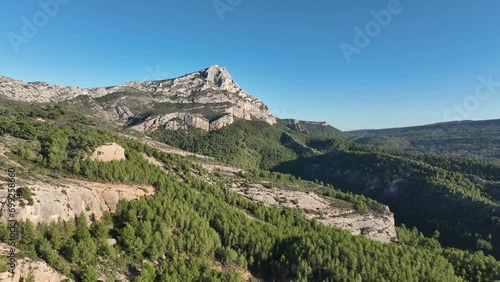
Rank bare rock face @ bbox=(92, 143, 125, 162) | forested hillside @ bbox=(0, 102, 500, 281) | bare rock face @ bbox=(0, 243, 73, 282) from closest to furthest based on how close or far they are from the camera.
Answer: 1. bare rock face @ bbox=(0, 243, 73, 282)
2. forested hillside @ bbox=(0, 102, 500, 281)
3. bare rock face @ bbox=(92, 143, 125, 162)

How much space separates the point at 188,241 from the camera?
6962cm

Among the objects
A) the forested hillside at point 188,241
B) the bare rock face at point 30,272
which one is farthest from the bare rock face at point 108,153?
the bare rock face at point 30,272

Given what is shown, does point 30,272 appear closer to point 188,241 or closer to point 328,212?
point 188,241

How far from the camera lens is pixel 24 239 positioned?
45188mm

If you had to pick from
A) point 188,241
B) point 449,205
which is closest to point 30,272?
point 188,241

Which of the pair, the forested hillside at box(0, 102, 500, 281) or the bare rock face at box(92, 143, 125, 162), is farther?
the bare rock face at box(92, 143, 125, 162)

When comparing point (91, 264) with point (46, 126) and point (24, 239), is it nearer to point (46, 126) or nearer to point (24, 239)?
point (24, 239)

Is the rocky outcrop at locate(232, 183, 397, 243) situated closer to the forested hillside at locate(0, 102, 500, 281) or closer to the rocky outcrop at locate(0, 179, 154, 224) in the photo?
the forested hillside at locate(0, 102, 500, 281)

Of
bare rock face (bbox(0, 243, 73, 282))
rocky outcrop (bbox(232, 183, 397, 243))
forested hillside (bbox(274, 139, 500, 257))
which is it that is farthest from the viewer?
forested hillside (bbox(274, 139, 500, 257))

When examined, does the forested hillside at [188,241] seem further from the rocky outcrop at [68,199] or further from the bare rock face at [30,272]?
the rocky outcrop at [68,199]

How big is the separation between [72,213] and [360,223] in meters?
96.4

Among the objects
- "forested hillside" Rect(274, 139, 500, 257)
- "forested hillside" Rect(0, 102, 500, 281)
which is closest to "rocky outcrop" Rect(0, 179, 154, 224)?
"forested hillside" Rect(0, 102, 500, 281)

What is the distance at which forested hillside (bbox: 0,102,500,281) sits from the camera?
2066 inches

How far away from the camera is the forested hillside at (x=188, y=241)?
52469 mm
